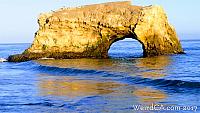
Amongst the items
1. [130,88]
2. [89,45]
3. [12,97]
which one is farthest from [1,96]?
[89,45]

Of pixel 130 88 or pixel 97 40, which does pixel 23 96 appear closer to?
pixel 130 88

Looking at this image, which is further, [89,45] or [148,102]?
[89,45]

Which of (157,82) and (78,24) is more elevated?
(78,24)

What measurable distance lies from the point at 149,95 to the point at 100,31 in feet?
99.2

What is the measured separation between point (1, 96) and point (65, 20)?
99.5 feet

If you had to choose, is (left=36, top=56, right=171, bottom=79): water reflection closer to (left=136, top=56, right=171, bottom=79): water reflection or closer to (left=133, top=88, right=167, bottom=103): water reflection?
(left=136, top=56, right=171, bottom=79): water reflection

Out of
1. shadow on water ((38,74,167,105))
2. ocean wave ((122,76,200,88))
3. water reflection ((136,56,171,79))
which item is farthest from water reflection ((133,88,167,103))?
water reflection ((136,56,171,79))

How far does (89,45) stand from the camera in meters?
50.2

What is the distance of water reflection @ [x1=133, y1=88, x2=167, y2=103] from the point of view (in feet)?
60.1

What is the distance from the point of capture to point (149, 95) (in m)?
20.0

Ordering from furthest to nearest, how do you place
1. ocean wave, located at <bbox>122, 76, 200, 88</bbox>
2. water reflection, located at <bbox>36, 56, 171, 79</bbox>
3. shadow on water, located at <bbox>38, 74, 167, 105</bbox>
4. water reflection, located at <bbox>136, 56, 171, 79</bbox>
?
water reflection, located at <bbox>36, 56, 171, 79</bbox> → water reflection, located at <bbox>136, 56, 171, 79</bbox> → ocean wave, located at <bbox>122, 76, 200, 88</bbox> → shadow on water, located at <bbox>38, 74, 167, 105</bbox>

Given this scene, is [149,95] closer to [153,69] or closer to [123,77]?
[123,77]

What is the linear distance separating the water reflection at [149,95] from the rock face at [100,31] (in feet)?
88.4

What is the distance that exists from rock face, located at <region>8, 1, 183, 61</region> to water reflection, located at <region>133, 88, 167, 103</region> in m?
26.9
